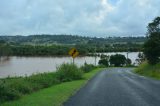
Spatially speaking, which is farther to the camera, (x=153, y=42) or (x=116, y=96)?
(x=153, y=42)

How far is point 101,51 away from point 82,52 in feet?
140

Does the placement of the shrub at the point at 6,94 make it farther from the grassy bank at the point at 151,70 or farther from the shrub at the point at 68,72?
the grassy bank at the point at 151,70

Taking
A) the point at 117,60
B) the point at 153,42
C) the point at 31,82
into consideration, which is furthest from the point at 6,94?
the point at 117,60

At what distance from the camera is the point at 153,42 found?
5912 cm

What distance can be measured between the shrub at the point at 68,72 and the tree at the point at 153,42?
65.8ft

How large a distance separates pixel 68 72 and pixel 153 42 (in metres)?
22.1

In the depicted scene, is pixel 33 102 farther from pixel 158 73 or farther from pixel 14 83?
pixel 158 73

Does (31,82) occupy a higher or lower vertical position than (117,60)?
higher

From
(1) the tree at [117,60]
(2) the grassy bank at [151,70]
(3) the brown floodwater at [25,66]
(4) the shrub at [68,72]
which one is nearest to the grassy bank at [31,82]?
(4) the shrub at [68,72]

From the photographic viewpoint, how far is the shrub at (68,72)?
39.0 m

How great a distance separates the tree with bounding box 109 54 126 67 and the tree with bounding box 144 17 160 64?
87.6 meters

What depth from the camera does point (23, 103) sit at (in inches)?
651

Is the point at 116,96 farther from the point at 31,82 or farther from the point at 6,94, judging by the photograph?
the point at 6,94

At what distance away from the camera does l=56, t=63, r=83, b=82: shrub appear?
128ft
